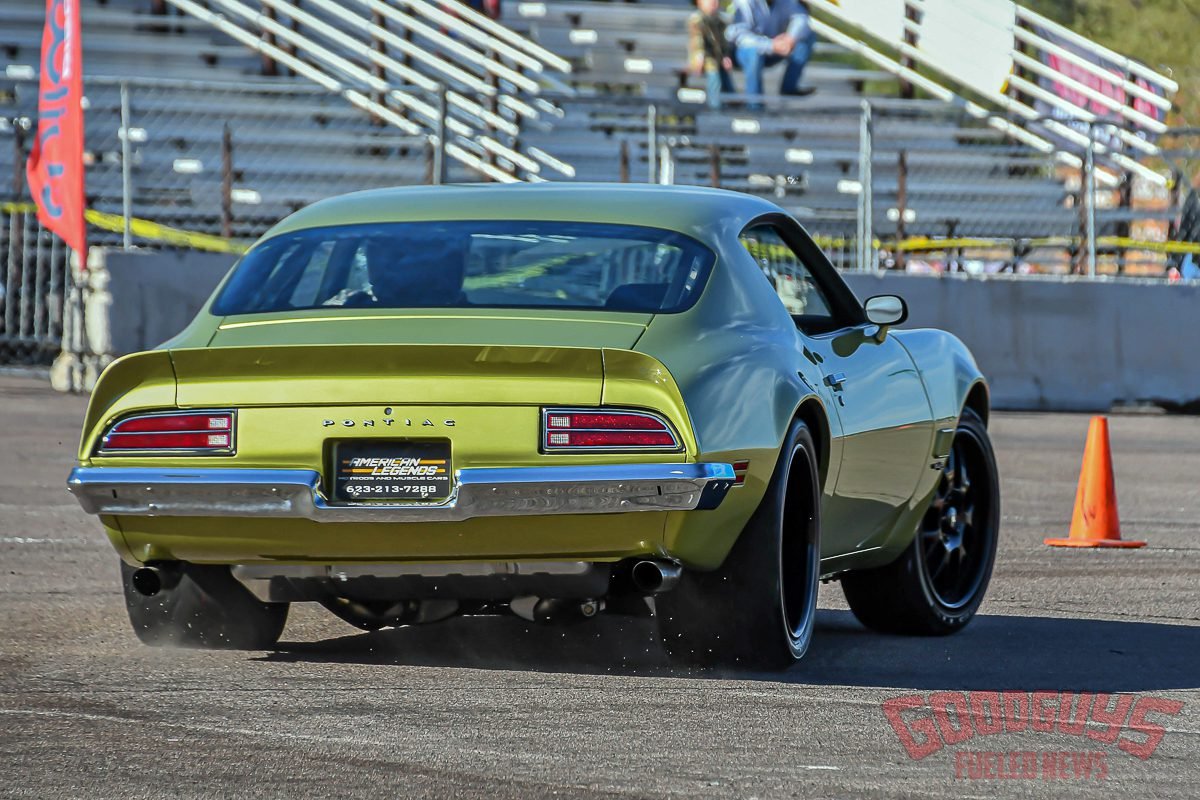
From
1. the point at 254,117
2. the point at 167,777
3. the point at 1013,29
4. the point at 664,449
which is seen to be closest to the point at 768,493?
the point at 664,449

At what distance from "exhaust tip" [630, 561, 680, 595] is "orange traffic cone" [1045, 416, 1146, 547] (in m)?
4.56

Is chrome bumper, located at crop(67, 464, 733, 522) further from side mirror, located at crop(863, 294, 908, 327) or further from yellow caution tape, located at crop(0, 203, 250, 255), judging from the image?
yellow caution tape, located at crop(0, 203, 250, 255)

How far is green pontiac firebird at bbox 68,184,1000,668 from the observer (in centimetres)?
563

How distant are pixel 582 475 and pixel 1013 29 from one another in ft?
82.2

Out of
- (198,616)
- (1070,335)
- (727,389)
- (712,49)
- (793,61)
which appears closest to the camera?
(727,389)

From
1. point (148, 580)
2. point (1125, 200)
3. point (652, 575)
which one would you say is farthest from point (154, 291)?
point (652, 575)

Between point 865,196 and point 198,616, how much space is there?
14.3 metres

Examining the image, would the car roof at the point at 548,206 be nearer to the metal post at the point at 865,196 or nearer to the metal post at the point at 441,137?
the metal post at the point at 441,137

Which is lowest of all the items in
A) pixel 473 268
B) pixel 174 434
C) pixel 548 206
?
pixel 174 434

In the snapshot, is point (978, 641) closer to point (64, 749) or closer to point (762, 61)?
point (64, 749)

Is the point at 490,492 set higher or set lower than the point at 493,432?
lower

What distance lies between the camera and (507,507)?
18.3 ft

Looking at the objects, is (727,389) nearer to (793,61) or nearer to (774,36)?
(774,36)

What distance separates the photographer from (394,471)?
18.5ft
